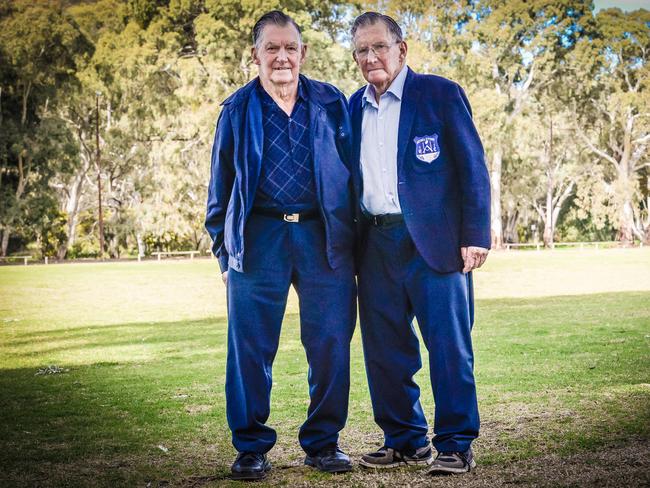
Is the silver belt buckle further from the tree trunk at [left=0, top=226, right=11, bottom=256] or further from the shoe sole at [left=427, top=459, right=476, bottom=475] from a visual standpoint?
the tree trunk at [left=0, top=226, right=11, bottom=256]

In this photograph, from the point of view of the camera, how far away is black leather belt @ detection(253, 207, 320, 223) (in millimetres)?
4836

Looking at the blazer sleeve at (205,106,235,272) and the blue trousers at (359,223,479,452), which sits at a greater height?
the blazer sleeve at (205,106,235,272)

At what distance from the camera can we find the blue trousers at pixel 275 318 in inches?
191

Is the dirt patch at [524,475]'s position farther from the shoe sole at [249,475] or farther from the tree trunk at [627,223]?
the tree trunk at [627,223]

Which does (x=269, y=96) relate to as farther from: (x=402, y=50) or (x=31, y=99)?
(x=31, y=99)

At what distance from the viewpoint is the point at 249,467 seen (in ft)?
15.3

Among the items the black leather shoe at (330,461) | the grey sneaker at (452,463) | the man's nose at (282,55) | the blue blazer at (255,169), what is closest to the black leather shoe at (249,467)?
the black leather shoe at (330,461)

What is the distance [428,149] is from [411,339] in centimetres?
111

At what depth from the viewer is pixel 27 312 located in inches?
668

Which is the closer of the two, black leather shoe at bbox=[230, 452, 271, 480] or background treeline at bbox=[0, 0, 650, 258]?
black leather shoe at bbox=[230, 452, 271, 480]

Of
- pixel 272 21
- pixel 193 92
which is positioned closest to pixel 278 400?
pixel 272 21

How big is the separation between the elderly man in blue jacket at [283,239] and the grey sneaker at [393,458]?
0.44 ft

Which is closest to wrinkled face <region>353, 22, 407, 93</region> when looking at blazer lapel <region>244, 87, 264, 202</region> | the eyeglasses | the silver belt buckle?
the eyeglasses

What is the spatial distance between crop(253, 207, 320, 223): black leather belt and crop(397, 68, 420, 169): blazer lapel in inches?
22.6
